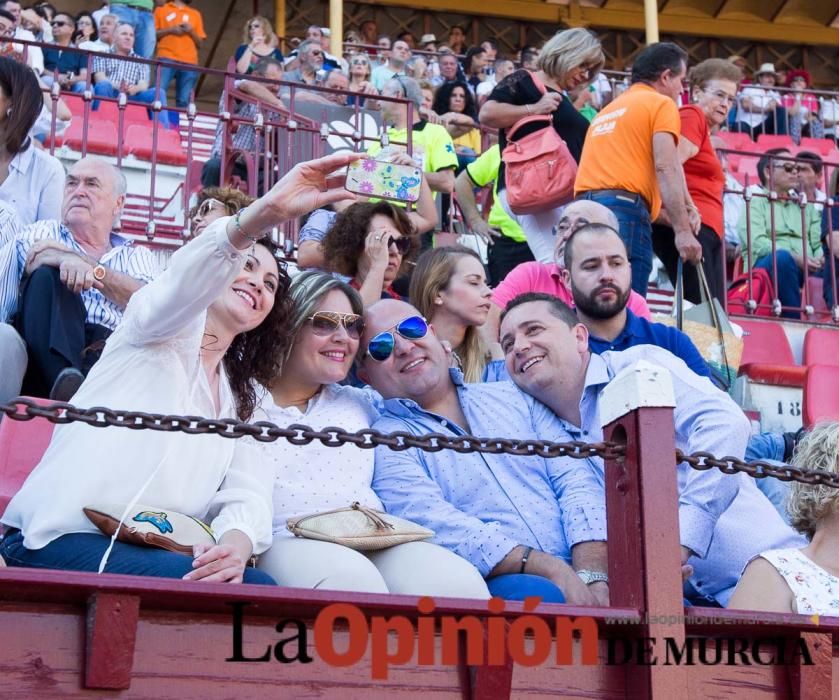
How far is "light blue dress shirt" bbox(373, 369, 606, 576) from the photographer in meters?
3.34

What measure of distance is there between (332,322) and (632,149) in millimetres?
2535

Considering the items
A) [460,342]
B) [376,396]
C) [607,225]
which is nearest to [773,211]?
[607,225]

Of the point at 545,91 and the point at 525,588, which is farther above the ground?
the point at 545,91

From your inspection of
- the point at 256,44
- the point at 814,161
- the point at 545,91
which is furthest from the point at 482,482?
the point at 256,44

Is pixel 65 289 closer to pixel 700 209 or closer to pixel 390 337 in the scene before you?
pixel 390 337

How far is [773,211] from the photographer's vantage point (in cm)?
864

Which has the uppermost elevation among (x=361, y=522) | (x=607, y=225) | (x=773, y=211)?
(x=773, y=211)

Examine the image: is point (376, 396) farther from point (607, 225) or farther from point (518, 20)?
point (518, 20)

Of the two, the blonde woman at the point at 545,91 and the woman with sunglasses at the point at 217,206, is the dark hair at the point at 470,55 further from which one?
the woman with sunglasses at the point at 217,206

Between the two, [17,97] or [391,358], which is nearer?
[391,358]

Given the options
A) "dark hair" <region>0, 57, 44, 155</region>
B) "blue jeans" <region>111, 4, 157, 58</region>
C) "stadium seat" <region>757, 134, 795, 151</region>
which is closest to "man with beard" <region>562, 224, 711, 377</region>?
"dark hair" <region>0, 57, 44, 155</region>

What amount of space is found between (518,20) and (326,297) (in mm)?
12996

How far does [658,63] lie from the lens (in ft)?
20.2

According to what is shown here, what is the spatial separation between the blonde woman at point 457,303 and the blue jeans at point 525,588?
55.0 inches
